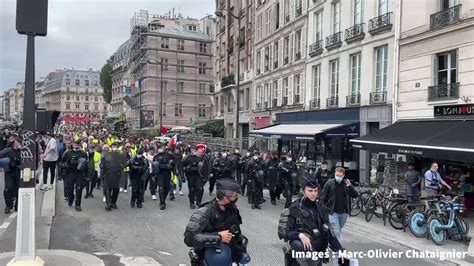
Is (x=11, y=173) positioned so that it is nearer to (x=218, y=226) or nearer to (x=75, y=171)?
(x=75, y=171)

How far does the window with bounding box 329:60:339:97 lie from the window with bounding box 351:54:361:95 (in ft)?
4.56

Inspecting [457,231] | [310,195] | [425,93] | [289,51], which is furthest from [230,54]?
[310,195]

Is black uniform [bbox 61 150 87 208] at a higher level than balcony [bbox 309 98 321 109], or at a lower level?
lower

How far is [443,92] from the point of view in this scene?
1541 cm

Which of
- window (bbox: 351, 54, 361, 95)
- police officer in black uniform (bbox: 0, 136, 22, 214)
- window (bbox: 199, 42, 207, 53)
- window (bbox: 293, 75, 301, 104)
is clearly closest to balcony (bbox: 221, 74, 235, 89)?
window (bbox: 293, 75, 301, 104)

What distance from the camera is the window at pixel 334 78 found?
23.0m

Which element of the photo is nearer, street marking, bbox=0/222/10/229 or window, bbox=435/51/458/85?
street marking, bbox=0/222/10/229

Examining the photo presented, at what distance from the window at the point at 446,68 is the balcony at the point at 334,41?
695cm

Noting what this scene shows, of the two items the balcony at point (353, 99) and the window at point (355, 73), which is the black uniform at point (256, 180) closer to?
the balcony at point (353, 99)

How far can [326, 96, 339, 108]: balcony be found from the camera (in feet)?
74.6

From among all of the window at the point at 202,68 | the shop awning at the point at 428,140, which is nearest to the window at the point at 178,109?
the window at the point at 202,68

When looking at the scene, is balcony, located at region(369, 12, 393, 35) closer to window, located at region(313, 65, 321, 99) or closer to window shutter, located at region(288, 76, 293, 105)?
window, located at region(313, 65, 321, 99)

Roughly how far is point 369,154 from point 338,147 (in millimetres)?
3075

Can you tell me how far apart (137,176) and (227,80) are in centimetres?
3039
